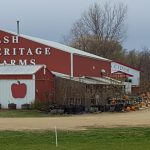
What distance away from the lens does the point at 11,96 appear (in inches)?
1911

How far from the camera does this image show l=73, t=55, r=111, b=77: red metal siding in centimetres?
5844

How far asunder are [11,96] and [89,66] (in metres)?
16.4

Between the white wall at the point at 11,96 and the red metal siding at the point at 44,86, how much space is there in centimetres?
51

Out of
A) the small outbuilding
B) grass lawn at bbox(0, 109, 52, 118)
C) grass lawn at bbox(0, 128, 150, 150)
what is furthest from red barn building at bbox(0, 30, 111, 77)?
grass lawn at bbox(0, 128, 150, 150)

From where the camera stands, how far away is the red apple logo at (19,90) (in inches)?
1905

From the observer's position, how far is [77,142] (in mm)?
22938

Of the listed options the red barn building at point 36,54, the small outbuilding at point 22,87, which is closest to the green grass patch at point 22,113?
the small outbuilding at point 22,87

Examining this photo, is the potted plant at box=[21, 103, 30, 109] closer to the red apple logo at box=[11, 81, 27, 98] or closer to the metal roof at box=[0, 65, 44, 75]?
the red apple logo at box=[11, 81, 27, 98]

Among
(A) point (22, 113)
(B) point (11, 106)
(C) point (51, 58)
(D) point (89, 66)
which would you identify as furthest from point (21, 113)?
(D) point (89, 66)

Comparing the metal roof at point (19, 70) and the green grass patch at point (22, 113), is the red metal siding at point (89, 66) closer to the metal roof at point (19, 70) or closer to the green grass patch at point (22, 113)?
the metal roof at point (19, 70)

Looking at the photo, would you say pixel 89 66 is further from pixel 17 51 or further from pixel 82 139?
pixel 82 139

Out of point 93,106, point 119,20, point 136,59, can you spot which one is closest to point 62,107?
point 93,106

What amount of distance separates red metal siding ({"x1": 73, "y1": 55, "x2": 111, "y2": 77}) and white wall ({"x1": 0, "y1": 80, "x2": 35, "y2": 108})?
400 inches

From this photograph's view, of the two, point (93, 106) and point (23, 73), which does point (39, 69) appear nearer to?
point (23, 73)
